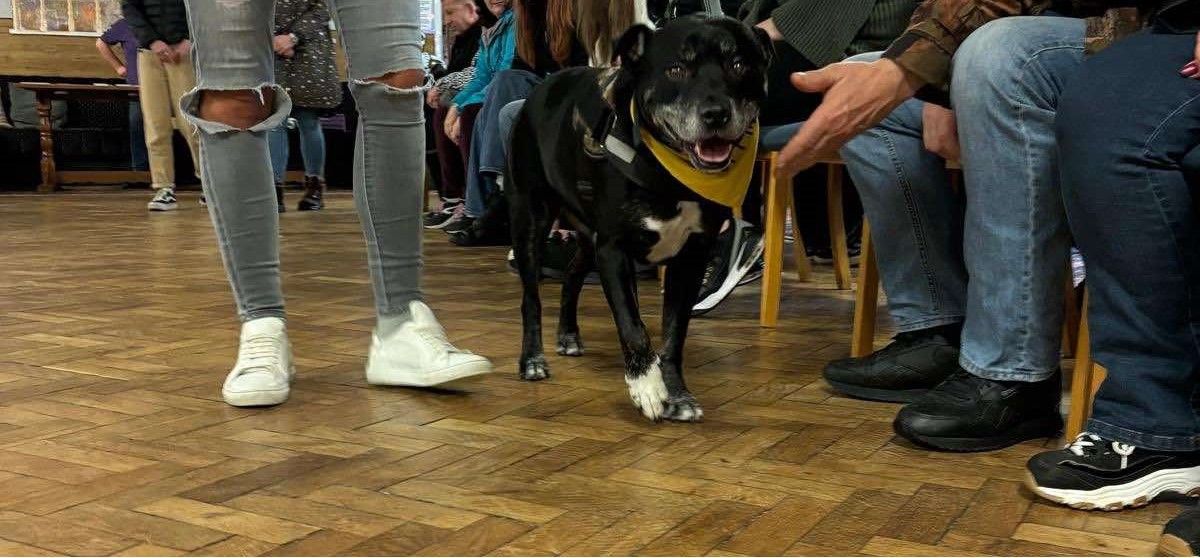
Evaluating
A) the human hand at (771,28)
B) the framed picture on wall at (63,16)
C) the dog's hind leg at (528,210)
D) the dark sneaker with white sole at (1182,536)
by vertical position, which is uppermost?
the framed picture on wall at (63,16)

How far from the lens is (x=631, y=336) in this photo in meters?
1.78

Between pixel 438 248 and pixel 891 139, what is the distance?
9.51 feet

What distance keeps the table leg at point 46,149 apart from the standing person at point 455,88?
3.92 metres

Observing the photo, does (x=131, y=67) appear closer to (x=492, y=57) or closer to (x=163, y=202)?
(x=163, y=202)

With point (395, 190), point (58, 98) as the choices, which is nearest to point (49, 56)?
point (58, 98)

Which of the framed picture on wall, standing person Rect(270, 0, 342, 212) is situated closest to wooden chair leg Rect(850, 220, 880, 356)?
standing person Rect(270, 0, 342, 212)

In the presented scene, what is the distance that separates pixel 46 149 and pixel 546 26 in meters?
6.10

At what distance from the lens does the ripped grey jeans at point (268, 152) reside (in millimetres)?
1694

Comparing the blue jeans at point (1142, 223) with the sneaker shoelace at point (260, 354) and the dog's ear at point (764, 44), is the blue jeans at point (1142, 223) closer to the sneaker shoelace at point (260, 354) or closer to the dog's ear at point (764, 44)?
the dog's ear at point (764, 44)

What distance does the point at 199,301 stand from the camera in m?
2.95

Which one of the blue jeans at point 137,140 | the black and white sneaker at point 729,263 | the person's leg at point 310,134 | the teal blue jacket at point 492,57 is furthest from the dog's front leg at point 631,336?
the blue jeans at point 137,140

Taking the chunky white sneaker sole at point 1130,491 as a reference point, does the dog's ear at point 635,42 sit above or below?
above

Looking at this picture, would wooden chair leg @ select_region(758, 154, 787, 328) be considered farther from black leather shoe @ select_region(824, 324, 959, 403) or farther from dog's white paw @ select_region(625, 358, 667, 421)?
dog's white paw @ select_region(625, 358, 667, 421)

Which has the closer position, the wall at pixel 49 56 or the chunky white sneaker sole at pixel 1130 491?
the chunky white sneaker sole at pixel 1130 491
